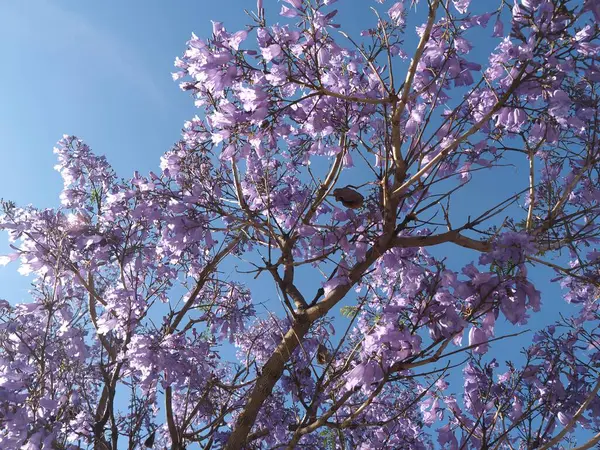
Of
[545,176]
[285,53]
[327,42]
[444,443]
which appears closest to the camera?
[285,53]

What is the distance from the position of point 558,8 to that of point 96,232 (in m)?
4.10

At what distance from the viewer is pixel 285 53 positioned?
10.5ft

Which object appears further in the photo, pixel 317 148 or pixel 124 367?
pixel 124 367

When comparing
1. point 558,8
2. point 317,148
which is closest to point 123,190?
point 317,148

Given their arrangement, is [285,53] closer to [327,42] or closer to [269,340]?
[327,42]

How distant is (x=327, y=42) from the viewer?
3.48 meters

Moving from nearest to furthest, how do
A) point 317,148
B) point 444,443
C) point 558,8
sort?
point 558,8 → point 444,443 → point 317,148

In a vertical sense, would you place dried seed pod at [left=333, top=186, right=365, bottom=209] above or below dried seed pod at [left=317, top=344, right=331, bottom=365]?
above

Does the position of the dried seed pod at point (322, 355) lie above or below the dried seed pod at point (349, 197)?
below

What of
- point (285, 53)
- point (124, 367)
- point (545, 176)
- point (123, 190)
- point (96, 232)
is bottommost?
point (124, 367)

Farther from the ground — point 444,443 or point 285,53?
point 285,53

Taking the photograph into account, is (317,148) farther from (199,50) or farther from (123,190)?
(123,190)

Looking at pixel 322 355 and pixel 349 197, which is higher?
pixel 349 197

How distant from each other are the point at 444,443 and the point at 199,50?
3.28m
